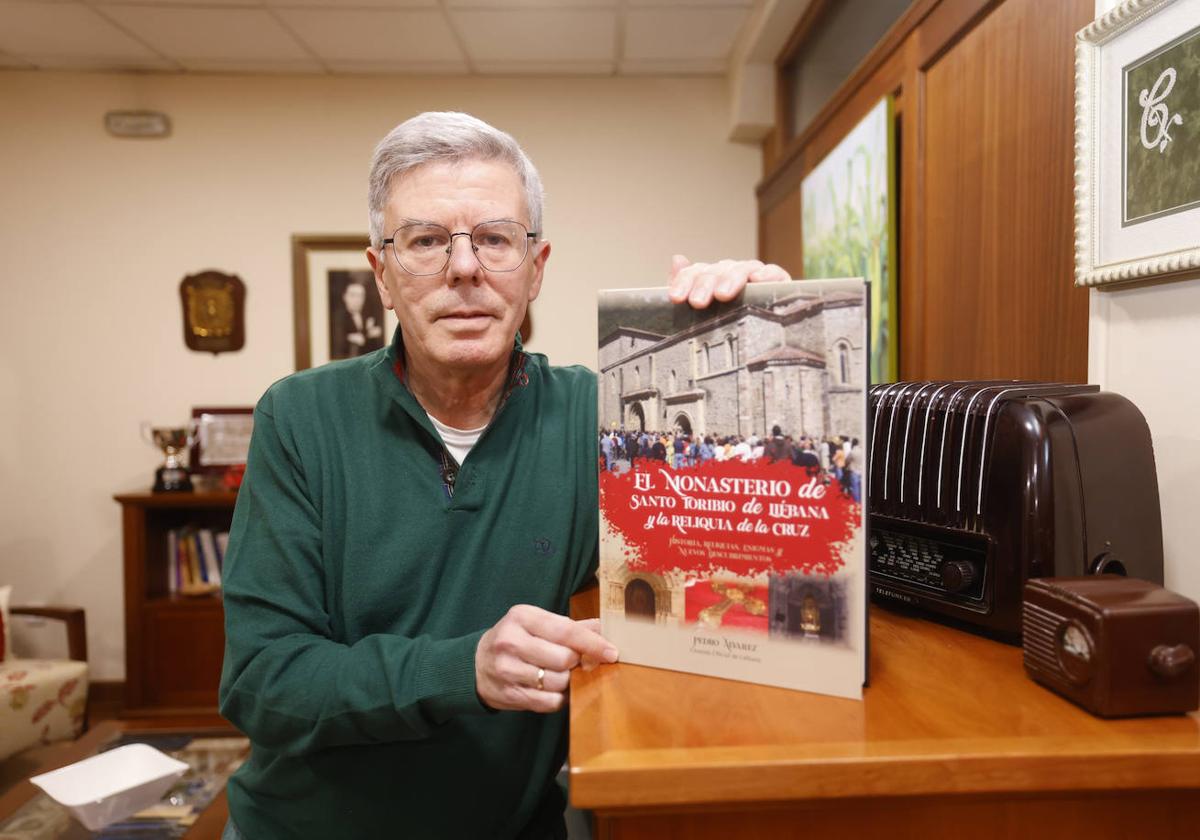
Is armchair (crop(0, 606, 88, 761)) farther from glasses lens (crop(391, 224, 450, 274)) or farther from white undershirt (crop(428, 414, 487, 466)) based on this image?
glasses lens (crop(391, 224, 450, 274))

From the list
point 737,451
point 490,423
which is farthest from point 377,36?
point 737,451

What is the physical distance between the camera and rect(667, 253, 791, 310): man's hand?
2.26 feet

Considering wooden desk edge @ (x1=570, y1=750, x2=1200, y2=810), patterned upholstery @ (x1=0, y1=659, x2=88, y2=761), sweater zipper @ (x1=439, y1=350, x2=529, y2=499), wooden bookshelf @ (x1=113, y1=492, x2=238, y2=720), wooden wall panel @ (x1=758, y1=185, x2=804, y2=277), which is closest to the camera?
wooden desk edge @ (x1=570, y1=750, x2=1200, y2=810)

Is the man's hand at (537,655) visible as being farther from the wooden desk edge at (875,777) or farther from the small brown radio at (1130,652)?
the small brown radio at (1130,652)

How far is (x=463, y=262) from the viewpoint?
3.51 feet

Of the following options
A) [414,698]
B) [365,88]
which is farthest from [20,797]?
[365,88]

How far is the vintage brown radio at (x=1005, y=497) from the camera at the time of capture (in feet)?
2.51

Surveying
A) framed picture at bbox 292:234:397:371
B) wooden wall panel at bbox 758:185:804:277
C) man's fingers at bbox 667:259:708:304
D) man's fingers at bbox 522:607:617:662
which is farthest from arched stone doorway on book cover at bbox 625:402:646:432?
framed picture at bbox 292:234:397:371

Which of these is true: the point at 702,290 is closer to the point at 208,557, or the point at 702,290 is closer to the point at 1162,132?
the point at 1162,132

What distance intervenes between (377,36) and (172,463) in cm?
206

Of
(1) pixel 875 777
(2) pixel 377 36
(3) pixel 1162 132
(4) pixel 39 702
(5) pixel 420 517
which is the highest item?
(2) pixel 377 36

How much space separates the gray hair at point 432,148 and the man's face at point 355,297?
102 inches

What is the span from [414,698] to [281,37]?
3170 millimetres

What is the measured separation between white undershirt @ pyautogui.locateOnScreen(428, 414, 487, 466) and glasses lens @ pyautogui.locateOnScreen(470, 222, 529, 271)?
266 mm
